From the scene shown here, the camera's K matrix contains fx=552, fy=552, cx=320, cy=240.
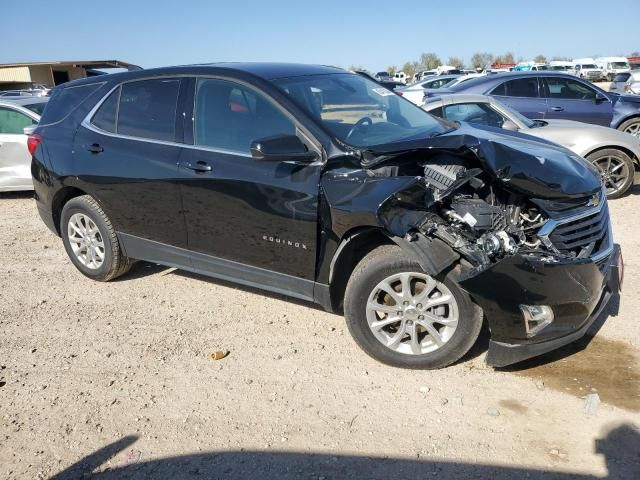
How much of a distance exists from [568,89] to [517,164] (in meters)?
7.23

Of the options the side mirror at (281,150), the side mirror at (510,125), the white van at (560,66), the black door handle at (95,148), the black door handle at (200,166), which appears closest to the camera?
the side mirror at (281,150)

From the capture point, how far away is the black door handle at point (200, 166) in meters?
3.95

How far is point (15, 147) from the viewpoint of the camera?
8195 millimetres

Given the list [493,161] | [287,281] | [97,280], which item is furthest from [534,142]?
[97,280]

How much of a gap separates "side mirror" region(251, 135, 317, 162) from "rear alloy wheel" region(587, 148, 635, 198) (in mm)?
5101

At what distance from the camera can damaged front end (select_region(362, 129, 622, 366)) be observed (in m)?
3.07

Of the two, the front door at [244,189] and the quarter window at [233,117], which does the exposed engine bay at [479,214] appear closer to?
the front door at [244,189]

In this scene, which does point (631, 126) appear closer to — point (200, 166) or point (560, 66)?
point (200, 166)

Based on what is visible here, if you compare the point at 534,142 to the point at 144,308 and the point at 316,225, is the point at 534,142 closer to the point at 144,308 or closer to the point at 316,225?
the point at 316,225

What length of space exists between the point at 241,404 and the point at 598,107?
352 inches

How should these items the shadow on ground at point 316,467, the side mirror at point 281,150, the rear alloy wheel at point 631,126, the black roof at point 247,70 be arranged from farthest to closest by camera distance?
1. the rear alloy wheel at point 631,126
2. the black roof at point 247,70
3. the side mirror at point 281,150
4. the shadow on ground at point 316,467

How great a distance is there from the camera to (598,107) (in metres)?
9.66

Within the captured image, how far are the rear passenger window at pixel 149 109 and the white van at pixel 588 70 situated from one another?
4901cm

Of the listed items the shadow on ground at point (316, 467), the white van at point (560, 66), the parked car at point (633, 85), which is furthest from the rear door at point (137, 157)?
the white van at point (560, 66)
